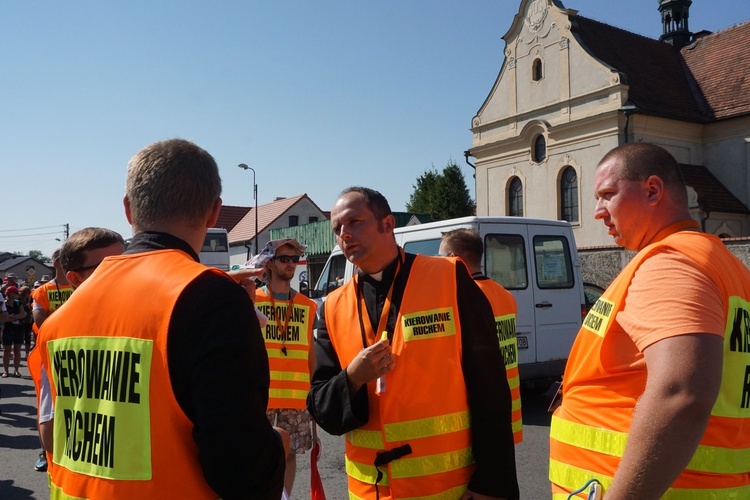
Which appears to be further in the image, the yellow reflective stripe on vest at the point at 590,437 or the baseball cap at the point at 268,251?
the baseball cap at the point at 268,251

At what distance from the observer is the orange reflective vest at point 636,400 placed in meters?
1.75

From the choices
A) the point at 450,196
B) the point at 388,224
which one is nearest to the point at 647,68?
the point at 450,196

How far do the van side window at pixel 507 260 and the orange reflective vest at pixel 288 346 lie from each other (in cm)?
346

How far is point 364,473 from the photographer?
8.66 feet

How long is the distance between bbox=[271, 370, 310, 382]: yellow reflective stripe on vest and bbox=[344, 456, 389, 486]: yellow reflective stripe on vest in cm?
243

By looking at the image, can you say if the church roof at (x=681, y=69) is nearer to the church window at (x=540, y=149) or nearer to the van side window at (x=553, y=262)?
the church window at (x=540, y=149)

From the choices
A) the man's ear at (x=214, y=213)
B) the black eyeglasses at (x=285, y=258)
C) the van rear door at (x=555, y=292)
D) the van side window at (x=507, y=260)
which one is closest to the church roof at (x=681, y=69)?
the van rear door at (x=555, y=292)

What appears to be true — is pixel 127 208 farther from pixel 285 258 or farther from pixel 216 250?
pixel 216 250

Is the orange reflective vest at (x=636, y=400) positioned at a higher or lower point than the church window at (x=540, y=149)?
lower

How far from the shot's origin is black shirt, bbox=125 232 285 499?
159 centimetres

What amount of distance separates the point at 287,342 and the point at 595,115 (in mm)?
24558

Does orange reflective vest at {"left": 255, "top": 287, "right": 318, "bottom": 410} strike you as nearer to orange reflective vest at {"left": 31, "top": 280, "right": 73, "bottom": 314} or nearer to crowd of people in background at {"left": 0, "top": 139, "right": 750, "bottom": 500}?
orange reflective vest at {"left": 31, "top": 280, "right": 73, "bottom": 314}

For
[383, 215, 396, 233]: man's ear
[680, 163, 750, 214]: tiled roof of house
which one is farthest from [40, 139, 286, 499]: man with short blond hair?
[680, 163, 750, 214]: tiled roof of house

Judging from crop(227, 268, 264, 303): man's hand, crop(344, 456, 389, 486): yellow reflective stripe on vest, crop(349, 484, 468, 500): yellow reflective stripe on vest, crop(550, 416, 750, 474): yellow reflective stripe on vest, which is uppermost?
crop(227, 268, 264, 303): man's hand
